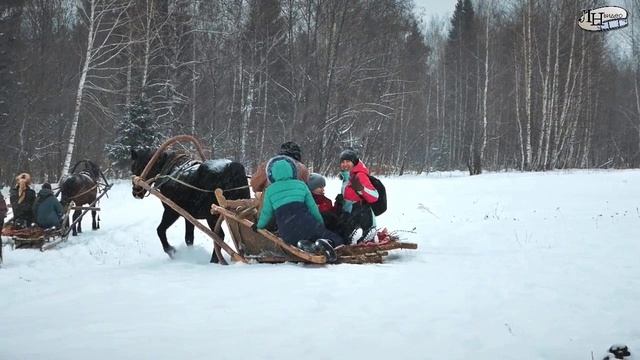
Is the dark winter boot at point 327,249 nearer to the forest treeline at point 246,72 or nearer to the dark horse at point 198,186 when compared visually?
the dark horse at point 198,186

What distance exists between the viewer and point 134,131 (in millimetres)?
20547

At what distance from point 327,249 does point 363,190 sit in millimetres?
1226

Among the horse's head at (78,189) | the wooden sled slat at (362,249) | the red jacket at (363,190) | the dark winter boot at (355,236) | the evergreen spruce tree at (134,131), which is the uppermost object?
the evergreen spruce tree at (134,131)

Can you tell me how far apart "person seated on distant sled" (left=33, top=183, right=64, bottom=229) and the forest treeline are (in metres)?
7.64

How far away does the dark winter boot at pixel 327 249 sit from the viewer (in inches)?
224

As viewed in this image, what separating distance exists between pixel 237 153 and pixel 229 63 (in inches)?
182

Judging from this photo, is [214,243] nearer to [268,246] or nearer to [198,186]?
[268,246]

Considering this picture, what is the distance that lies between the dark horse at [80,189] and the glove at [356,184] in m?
7.48

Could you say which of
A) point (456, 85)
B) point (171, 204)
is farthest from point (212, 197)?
point (456, 85)

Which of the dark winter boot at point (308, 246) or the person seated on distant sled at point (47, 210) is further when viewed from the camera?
the person seated on distant sled at point (47, 210)

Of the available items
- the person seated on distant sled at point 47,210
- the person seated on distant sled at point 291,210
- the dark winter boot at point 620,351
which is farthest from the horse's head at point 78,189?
the dark winter boot at point 620,351

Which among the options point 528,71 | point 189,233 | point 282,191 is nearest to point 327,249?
point 282,191

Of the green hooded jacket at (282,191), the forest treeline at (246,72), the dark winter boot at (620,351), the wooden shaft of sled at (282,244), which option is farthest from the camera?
the forest treeline at (246,72)

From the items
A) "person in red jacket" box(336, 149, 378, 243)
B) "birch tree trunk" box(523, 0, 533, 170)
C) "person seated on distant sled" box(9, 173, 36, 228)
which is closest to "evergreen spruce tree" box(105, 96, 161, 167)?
"person seated on distant sled" box(9, 173, 36, 228)
